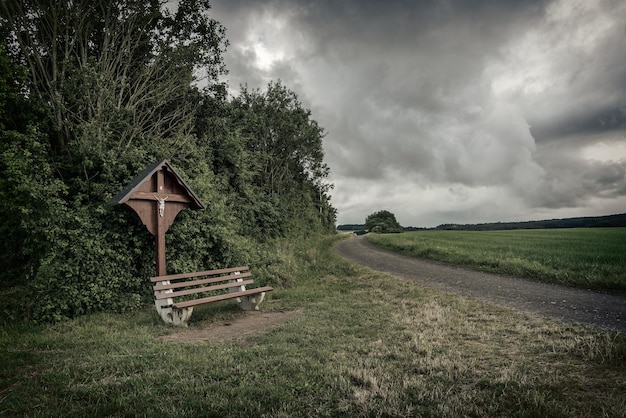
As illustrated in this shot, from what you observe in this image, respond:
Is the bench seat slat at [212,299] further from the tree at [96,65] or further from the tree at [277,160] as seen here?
the tree at [277,160]

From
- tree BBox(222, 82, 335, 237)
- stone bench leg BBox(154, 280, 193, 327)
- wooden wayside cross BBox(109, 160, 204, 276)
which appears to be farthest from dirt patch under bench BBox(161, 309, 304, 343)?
tree BBox(222, 82, 335, 237)

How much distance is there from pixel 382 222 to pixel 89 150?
73.1 m

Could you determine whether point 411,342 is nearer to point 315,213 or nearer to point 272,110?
point 272,110

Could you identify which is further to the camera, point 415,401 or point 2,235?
point 2,235

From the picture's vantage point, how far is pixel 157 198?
9250 mm

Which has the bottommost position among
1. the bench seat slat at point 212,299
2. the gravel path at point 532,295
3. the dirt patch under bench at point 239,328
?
the gravel path at point 532,295

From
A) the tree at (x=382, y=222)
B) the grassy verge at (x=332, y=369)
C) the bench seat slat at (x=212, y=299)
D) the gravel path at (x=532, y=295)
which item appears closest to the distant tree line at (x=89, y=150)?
the grassy verge at (x=332, y=369)

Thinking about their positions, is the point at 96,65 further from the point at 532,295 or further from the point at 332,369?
the point at 532,295

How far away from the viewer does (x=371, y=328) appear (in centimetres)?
676

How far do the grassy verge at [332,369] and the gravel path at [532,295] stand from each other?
1.25m

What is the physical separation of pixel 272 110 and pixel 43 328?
28.1 meters

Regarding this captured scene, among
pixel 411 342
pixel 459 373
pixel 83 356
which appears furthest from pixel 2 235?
pixel 459 373

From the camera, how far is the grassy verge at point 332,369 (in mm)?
3629

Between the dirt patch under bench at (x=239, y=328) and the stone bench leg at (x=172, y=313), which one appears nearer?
the dirt patch under bench at (x=239, y=328)
